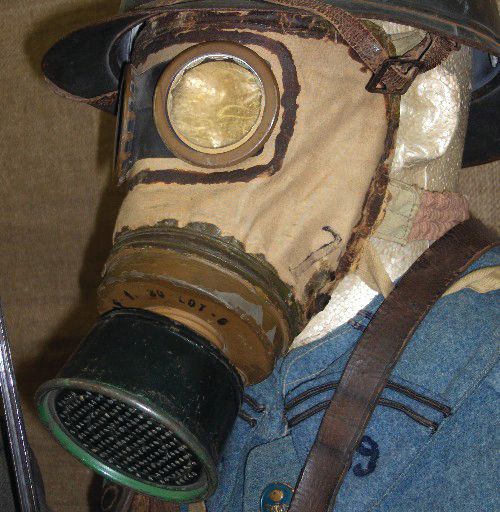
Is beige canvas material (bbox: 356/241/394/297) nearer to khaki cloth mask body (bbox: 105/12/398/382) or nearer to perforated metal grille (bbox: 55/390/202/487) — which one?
khaki cloth mask body (bbox: 105/12/398/382)

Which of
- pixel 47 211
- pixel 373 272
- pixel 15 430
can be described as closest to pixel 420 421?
pixel 373 272

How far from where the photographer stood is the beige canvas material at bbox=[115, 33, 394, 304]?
88 centimetres

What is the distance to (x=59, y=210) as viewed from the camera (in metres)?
1.86

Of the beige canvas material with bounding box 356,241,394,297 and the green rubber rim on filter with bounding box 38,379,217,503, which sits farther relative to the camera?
the beige canvas material with bounding box 356,241,394,297

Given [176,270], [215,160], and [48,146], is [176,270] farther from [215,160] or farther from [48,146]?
[48,146]

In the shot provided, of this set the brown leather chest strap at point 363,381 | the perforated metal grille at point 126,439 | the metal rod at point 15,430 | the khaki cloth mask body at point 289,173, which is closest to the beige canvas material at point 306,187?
the khaki cloth mask body at point 289,173

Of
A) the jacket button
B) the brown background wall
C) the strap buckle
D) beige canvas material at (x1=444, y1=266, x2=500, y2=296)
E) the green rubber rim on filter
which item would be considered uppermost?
the strap buckle

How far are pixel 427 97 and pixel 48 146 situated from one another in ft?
3.71

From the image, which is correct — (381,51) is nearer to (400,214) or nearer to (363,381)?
(400,214)

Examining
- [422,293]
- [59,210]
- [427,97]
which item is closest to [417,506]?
[422,293]

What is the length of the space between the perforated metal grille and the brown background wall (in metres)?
0.89

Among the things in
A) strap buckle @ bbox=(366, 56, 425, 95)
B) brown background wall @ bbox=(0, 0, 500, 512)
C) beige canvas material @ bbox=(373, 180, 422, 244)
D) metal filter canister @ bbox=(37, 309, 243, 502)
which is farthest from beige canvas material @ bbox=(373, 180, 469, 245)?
brown background wall @ bbox=(0, 0, 500, 512)

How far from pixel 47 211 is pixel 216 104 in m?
1.09

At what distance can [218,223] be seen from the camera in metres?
0.87
